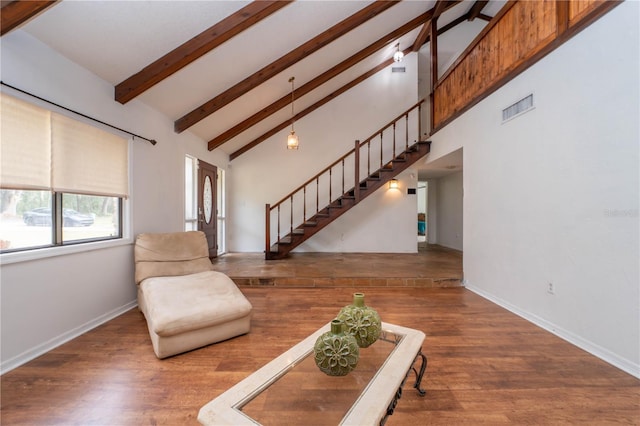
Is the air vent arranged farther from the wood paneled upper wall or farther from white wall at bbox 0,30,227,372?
white wall at bbox 0,30,227,372

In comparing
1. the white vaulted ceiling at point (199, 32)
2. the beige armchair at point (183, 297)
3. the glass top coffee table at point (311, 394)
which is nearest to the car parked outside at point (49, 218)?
the beige armchair at point (183, 297)

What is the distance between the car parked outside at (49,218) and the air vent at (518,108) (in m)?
4.95

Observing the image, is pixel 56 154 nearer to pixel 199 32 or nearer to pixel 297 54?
pixel 199 32

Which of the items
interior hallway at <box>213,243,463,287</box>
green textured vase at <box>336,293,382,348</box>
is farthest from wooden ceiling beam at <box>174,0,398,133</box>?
green textured vase at <box>336,293,382,348</box>

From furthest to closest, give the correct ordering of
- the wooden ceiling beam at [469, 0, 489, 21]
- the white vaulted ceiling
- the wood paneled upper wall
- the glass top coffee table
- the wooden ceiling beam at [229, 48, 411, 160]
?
the wooden ceiling beam at [229, 48, 411, 160], the wooden ceiling beam at [469, 0, 489, 21], the wood paneled upper wall, the white vaulted ceiling, the glass top coffee table

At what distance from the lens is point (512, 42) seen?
3.02 meters

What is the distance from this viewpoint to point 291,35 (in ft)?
11.4

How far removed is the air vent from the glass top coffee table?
2.96 meters

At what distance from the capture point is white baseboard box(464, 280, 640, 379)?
6.18 ft

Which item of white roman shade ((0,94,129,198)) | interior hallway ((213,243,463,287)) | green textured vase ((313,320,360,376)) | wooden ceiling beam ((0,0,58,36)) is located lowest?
interior hallway ((213,243,463,287))

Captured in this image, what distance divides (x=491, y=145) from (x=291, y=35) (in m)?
3.10

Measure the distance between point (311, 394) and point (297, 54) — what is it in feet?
13.5

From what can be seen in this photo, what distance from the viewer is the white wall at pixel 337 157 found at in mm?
6316

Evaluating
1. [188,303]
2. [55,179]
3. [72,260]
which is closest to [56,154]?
[55,179]
